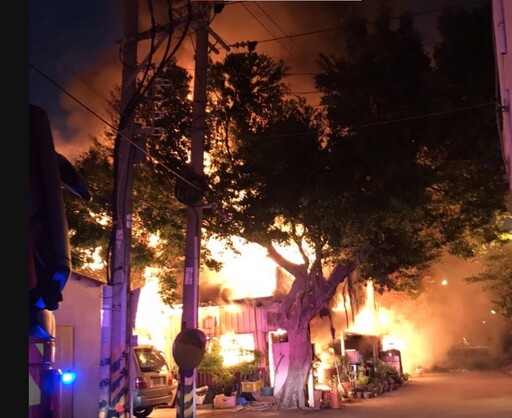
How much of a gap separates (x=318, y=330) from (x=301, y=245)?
19.5 ft

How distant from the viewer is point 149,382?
45.5ft

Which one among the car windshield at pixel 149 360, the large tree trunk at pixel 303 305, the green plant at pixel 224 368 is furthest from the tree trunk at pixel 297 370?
the car windshield at pixel 149 360

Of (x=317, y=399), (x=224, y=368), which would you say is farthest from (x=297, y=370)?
(x=224, y=368)

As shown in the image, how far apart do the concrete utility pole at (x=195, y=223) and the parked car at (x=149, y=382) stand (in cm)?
444

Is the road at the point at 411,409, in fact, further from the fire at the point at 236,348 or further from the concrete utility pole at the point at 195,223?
the concrete utility pole at the point at 195,223

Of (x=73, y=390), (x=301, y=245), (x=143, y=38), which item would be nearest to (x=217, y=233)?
(x=301, y=245)

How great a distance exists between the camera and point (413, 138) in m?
13.6

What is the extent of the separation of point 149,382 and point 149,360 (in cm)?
72

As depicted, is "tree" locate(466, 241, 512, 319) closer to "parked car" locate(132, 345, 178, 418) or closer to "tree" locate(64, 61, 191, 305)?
"tree" locate(64, 61, 191, 305)

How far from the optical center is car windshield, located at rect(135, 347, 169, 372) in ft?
46.2

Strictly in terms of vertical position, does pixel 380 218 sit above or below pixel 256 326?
above

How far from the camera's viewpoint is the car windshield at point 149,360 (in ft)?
46.2

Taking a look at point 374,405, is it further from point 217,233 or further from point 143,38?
point 143,38

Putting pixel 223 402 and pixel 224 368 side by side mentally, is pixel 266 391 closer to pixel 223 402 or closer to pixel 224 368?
pixel 224 368
